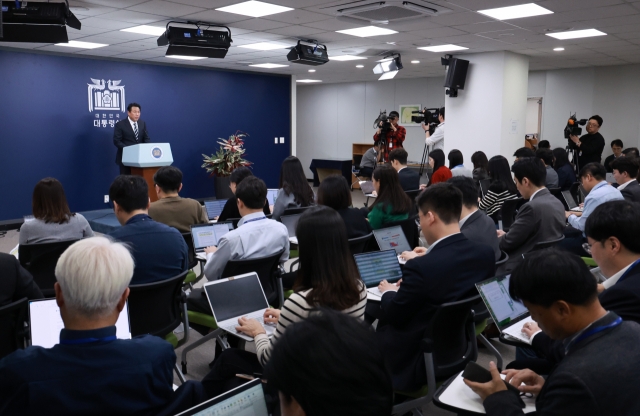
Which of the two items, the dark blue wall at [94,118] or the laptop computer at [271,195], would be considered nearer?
the laptop computer at [271,195]

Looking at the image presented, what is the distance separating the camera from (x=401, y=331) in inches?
93.1

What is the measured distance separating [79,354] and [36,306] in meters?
0.84

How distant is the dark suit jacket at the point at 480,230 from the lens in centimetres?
340

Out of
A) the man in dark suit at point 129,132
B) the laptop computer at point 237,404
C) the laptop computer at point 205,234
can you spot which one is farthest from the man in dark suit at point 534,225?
the man in dark suit at point 129,132

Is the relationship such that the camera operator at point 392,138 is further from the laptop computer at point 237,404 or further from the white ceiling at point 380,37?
the laptop computer at point 237,404

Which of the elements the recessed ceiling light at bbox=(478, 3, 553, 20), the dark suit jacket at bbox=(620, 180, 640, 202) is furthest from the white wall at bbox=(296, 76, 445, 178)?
the dark suit jacket at bbox=(620, 180, 640, 202)

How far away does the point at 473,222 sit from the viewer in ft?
11.4

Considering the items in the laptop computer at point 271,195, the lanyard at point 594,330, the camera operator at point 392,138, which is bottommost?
Result: the laptop computer at point 271,195

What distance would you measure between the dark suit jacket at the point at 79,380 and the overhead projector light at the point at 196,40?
18.5 feet

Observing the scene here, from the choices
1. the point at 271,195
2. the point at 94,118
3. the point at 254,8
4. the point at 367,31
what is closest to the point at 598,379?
the point at 271,195

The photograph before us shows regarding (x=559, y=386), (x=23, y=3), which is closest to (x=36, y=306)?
(x=559, y=386)

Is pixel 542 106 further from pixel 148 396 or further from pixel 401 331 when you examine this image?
pixel 148 396

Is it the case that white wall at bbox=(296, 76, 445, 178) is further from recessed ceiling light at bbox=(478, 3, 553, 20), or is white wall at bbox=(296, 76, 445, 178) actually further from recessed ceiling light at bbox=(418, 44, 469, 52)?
recessed ceiling light at bbox=(478, 3, 553, 20)

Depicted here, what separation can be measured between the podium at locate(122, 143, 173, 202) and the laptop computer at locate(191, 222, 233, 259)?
16.7 ft
